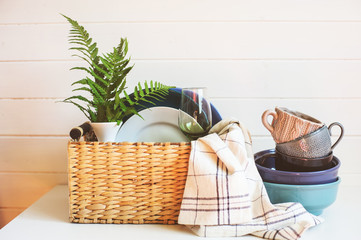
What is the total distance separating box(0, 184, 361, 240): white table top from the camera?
25.8 inches

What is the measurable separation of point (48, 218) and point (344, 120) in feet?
2.95

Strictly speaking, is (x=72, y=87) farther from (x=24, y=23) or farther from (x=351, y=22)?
(x=351, y=22)

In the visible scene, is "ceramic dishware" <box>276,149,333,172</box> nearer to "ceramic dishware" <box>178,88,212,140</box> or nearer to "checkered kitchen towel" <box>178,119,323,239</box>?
"checkered kitchen towel" <box>178,119,323,239</box>

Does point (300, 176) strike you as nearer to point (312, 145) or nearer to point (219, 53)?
point (312, 145)

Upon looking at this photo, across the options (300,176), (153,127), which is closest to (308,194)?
(300,176)

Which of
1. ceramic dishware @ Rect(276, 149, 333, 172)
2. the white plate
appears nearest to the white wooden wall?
the white plate

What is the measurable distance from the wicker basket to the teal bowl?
23 cm

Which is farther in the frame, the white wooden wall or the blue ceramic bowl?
the white wooden wall

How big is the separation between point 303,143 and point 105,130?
45 centimetres

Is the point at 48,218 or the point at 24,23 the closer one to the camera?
the point at 48,218

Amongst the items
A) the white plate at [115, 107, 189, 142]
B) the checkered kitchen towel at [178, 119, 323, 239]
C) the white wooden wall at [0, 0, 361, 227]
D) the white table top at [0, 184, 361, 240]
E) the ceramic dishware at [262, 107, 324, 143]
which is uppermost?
the white wooden wall at [0, 0, 361, 227]

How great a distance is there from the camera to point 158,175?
686mm

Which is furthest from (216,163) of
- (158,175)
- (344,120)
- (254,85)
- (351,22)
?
(351,22)

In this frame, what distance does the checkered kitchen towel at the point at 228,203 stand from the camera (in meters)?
0.64
